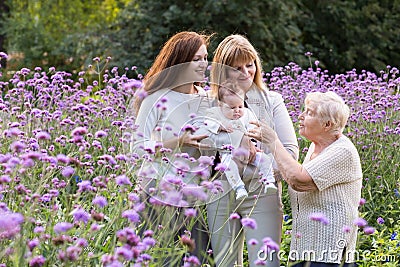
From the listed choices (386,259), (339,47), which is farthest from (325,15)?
(386,259)

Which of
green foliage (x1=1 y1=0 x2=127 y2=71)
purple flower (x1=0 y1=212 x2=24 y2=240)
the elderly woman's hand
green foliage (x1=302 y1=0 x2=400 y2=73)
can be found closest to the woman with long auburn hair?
the elderly woman's hand

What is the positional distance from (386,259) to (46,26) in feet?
40.5

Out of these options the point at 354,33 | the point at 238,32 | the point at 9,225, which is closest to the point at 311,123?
the point at 9,225

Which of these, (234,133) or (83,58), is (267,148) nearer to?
(234,133)

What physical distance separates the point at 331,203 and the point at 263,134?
1.53ft

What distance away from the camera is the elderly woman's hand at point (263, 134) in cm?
326

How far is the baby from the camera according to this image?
10.6 feet

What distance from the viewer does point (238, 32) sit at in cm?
1111

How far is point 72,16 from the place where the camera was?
604 inches

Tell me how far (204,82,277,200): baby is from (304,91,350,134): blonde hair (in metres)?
0.30

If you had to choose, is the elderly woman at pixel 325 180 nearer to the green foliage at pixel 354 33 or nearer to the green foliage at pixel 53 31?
the green foliage at pixel 53 31

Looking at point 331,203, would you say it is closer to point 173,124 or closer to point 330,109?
point 330,109

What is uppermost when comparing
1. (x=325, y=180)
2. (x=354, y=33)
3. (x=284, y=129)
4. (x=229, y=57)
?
(x=229, y=57)

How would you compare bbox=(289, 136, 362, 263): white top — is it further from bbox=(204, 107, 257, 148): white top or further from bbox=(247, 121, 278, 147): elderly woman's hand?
bbox=(204, 107, 257, 148): white top
